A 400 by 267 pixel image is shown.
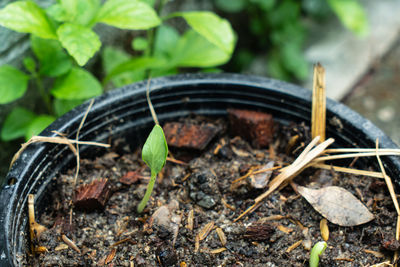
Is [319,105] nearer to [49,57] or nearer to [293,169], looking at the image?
[293,169]

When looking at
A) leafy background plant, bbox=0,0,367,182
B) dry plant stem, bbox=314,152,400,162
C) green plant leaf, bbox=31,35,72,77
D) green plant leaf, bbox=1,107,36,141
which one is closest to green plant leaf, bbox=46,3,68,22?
leafy background plant, bbox=0,0,367,182

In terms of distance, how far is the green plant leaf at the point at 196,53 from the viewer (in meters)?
1.27

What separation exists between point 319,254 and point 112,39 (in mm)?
1172

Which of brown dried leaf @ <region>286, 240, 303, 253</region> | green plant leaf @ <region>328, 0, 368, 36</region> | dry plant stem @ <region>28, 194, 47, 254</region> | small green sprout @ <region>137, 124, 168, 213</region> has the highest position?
green plant leaf @ <region>328, 0, 368, 36</region>

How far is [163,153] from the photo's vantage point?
0.87 meters

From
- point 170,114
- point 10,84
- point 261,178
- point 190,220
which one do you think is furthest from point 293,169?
point 10,84

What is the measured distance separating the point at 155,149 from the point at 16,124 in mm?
661

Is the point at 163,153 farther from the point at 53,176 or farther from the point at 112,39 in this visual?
the point at 112,39

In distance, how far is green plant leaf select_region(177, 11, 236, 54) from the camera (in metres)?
1.13

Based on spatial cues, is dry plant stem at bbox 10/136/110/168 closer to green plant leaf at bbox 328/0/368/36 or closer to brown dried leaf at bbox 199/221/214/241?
brown dried leaf at bbox 199/221/214/241

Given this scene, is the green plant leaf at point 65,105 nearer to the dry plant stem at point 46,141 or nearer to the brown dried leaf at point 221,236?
the dry plant stem at point 46,141

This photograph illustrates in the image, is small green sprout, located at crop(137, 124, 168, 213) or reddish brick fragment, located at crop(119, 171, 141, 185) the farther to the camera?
reddish brick fragment, located at crop(119, 171, 141, 185)

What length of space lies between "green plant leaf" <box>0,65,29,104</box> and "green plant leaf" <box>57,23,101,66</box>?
260mm

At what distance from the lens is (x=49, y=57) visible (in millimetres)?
1186
